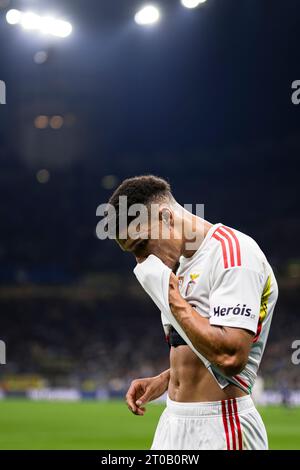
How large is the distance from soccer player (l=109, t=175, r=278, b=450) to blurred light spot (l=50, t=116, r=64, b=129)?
41401mm

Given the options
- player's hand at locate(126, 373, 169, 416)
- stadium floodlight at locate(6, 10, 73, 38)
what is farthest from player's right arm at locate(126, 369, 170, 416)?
stadium floodlight at locate(6, 10, 73, 38)

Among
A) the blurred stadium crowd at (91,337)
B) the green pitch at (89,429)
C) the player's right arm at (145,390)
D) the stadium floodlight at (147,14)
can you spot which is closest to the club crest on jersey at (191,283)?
the player's right arm at (145,390)

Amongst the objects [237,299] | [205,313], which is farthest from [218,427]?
[237,299]

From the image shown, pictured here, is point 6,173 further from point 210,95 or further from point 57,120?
point 210,95

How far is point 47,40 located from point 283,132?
776 inches

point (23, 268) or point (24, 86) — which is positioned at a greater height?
point (24, 86)

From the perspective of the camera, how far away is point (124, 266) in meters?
49.7

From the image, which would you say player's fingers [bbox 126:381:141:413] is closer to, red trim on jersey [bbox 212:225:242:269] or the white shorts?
Result: the white shorts

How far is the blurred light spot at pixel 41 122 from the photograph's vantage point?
4459cm

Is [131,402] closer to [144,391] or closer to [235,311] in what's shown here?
[144,391]

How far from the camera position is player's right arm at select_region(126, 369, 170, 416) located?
421cm

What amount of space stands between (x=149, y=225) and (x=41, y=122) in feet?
140

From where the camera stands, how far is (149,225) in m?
3.59
